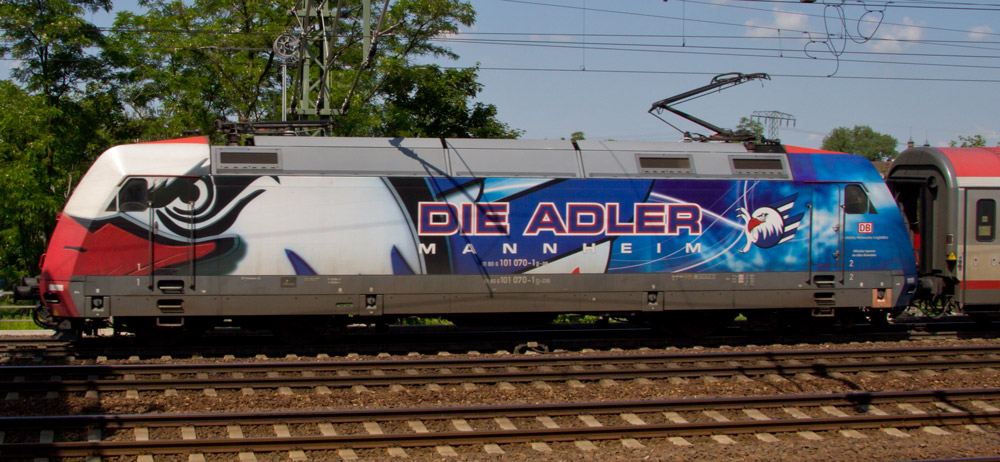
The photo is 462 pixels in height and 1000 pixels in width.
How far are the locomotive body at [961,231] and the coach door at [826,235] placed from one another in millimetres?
2110

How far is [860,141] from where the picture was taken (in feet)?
393

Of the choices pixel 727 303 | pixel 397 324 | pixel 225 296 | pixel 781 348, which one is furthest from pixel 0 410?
pixel 781 348

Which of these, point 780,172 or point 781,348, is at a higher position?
point 780,172

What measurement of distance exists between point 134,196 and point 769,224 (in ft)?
30.7

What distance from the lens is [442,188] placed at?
11156 mm

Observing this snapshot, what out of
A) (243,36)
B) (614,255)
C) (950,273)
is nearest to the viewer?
(614,255)

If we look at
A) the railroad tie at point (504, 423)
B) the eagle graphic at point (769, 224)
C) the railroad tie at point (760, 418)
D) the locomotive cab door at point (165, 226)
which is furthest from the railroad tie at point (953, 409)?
the locomotive cab door at point (165, 226)

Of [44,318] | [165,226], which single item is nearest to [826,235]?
[165,226]

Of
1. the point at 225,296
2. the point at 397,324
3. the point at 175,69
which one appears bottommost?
the point at 397,324

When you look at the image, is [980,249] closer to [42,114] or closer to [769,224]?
[769,224]

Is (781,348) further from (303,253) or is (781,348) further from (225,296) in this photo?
(225,296)

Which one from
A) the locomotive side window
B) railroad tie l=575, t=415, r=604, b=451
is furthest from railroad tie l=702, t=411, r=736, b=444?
the locomotive side window

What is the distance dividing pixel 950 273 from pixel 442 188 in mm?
8727

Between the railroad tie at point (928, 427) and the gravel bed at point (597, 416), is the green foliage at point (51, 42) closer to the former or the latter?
the gravel bed at point (597, 416)
